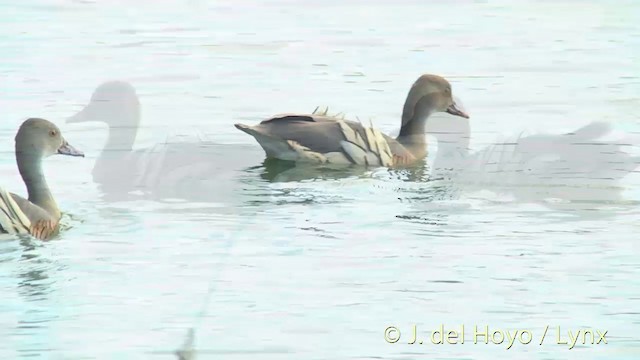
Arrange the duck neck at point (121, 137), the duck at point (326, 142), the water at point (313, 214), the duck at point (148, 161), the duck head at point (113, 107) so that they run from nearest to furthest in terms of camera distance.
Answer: the water at point (313, 214) < the duck at point (148, 161) < the duck at point (326, 142) < the duck neck at point (121, 137) < the duck head at point (113, 107)

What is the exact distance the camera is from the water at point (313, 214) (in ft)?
31.4

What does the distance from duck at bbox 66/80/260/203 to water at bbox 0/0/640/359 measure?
90 mm

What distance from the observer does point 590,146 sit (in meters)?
15.0

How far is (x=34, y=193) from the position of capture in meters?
12.4

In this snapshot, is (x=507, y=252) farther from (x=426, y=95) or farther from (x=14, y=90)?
(x=14, y=90)

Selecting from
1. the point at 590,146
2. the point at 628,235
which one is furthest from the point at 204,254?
the point at 590,146

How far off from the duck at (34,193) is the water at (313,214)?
0.46 ft

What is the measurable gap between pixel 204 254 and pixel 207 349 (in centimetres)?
201

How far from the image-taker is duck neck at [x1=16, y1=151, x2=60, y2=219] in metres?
12.2

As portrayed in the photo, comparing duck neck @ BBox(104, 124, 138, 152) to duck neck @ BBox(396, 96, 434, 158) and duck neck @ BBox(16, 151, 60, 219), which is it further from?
duck neck @ BBox(16, 151, 60, 219)

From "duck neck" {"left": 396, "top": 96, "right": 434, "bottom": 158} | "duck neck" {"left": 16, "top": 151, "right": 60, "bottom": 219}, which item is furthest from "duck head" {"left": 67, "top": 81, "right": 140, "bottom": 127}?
"duck neck" {"left": 16, "top": 151, "right": 60, "bottom": 219}

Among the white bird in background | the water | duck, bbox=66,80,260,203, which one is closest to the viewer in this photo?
the water

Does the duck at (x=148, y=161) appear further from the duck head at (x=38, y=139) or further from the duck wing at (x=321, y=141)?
the duck head at (x=38, y=139)

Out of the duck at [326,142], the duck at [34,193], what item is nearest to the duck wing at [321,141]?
the duck at [326,142]
